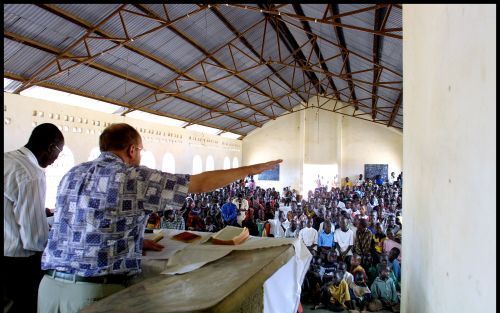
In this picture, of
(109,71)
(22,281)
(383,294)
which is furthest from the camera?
(109,71)

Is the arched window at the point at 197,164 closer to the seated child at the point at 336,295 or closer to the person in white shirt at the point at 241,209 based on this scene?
the person in white shirt at the point at 241,209

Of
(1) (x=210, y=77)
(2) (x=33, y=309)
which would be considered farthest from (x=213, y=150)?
(2) (x=33, y=309)

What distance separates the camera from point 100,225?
55.8 inches

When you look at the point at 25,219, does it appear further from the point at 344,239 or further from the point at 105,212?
the point at 344,239

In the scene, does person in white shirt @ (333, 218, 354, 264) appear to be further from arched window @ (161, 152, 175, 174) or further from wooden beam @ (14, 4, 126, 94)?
arched window @ (161, 152, 175, 174)

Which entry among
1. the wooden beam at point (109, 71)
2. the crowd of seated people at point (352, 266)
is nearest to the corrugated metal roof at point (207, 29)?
the wooden beam at point (109, 71)

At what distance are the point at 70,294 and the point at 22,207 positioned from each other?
56cm

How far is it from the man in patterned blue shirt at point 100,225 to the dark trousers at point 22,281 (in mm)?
382

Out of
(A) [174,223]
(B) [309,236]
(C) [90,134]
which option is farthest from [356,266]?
(C) [90,134]

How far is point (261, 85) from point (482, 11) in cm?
1405

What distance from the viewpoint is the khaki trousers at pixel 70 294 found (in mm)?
1439

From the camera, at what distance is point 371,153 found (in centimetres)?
1873

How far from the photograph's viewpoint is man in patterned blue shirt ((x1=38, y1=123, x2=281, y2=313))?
1.42m

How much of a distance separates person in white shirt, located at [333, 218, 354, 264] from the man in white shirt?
516cm
